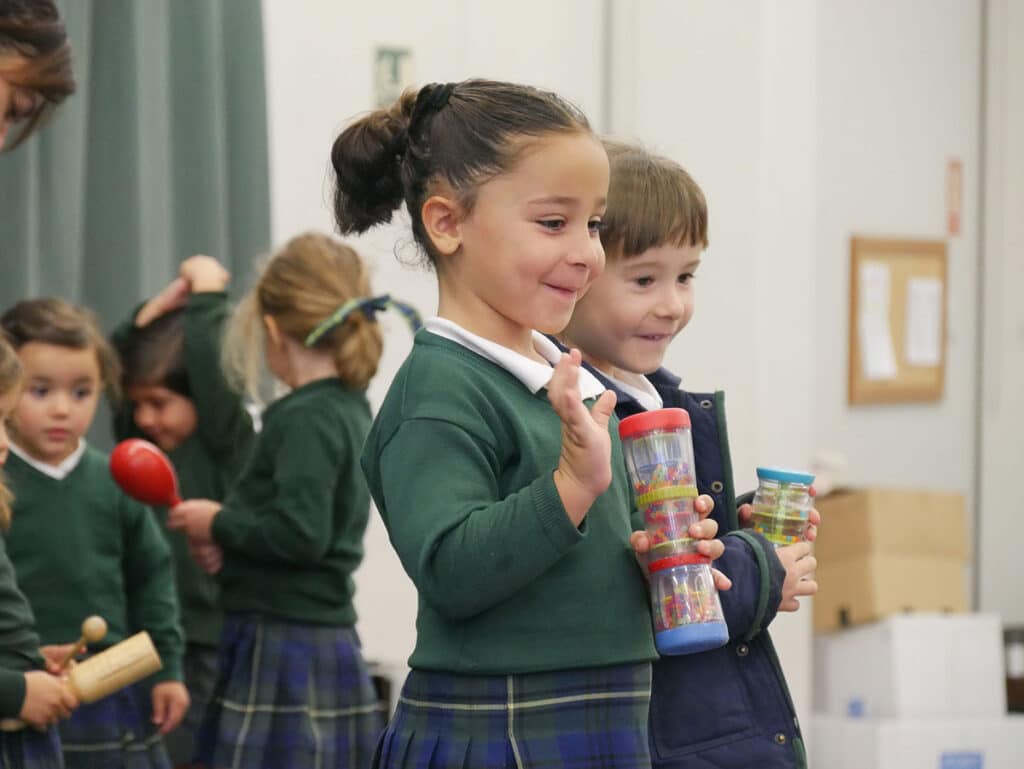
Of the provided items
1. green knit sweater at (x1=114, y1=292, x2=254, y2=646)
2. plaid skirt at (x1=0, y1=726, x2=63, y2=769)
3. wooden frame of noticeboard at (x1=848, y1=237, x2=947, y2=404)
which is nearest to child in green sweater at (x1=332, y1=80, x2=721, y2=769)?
plaid skirt at (x1=0, y1=726, x2=63, y2=769)

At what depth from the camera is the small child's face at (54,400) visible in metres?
2.71

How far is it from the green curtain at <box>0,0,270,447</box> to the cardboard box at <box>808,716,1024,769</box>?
7.42 ft

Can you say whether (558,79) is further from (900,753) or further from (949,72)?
(900,753)

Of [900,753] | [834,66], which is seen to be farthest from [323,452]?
[834,66]

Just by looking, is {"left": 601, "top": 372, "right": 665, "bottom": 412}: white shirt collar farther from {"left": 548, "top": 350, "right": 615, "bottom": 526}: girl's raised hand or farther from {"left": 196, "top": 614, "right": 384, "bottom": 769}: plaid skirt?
{"left": 196, "top": 614, "right": 384, "bottom": 769}: plaid skirt

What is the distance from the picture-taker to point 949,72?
19.0ft

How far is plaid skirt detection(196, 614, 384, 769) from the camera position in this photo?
9.57ft

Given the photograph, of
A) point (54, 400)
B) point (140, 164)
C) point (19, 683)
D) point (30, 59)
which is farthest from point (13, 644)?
point (140, 164)

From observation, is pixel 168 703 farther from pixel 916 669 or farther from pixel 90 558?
pixel 916 669

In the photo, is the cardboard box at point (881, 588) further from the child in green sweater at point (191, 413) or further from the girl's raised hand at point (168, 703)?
the girl's raised hand at point (168, 703)

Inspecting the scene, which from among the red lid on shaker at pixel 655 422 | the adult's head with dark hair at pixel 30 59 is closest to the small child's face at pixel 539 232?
the red lid on shaker at pixel 655 422

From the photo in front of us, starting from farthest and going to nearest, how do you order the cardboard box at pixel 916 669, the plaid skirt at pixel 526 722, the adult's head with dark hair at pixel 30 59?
the cardboard box at pixel 916 669
the adult's head with dark hair at pixel 30 59
the plaid skirt at pixel 526 722

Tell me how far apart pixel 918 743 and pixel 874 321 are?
65.1 inches

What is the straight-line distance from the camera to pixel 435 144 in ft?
5.38
